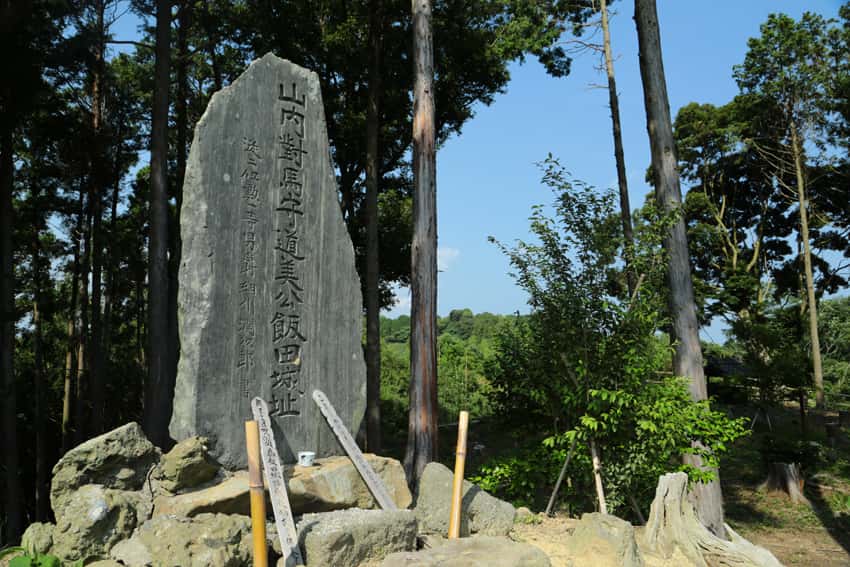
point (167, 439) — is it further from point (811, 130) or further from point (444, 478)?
point (811, 130)

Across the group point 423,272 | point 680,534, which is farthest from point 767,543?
point 423,272

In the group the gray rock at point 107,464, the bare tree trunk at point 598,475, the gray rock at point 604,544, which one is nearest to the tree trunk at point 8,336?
the gray rock at point 107,464

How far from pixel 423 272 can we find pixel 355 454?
235cm

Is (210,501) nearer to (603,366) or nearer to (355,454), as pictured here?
(355,454)

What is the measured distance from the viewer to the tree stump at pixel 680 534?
Answer: 4.96 metres

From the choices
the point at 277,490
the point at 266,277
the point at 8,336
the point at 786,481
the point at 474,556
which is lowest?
the point at 786,481

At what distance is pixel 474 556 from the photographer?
376cm

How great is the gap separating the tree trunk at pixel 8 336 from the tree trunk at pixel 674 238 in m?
8.96

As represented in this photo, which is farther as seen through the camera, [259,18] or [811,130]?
[811,130]

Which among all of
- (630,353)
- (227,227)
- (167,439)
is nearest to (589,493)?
(630,353)

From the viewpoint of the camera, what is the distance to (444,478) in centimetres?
507

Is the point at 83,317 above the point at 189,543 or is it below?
above

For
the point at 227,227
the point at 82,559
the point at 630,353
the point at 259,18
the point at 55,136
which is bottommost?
the point at 82,559

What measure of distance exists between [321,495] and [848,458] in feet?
42.1
